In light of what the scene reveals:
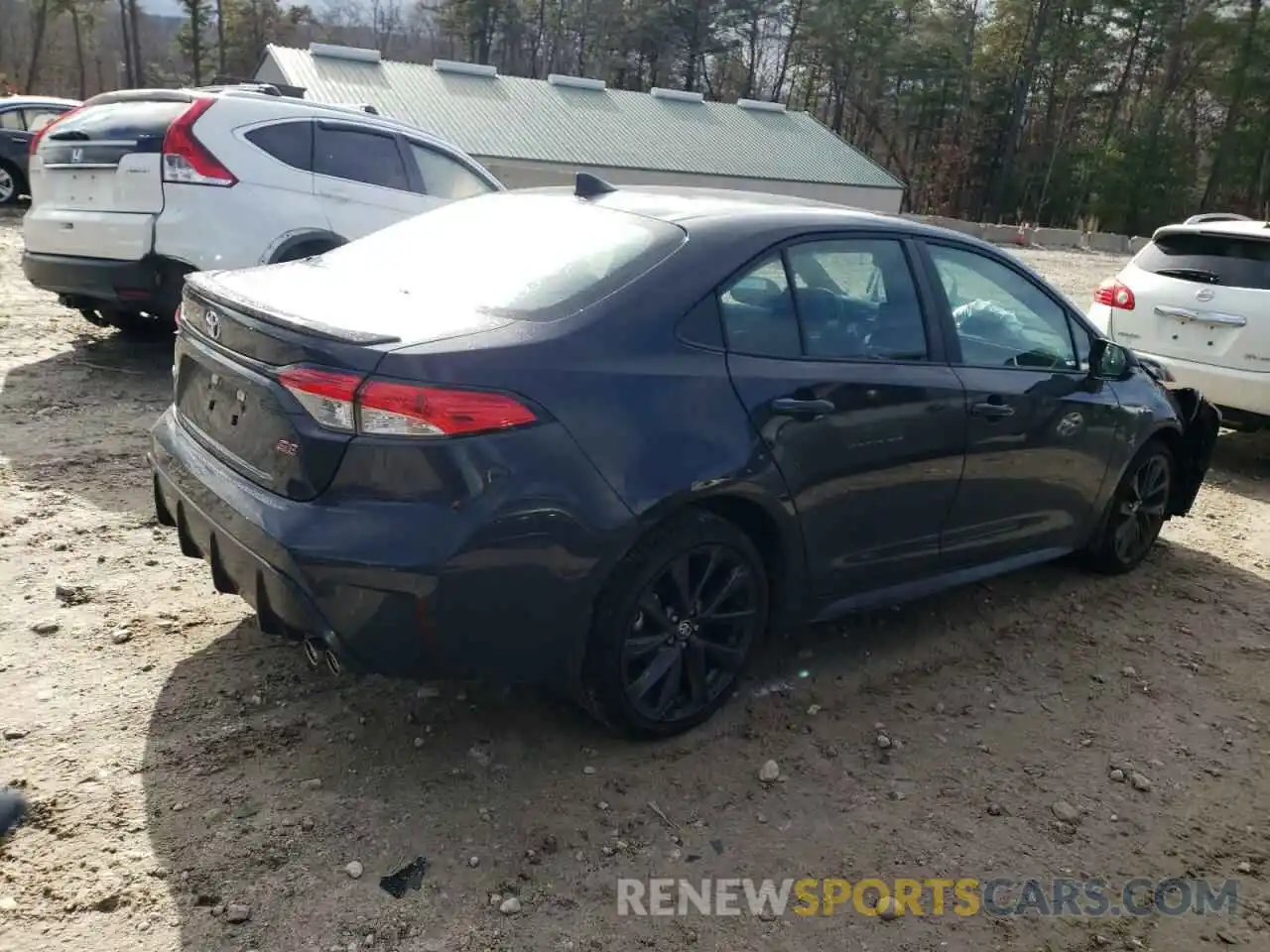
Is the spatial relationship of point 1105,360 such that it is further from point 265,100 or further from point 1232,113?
point 1232,113

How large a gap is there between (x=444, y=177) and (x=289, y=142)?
119 cm

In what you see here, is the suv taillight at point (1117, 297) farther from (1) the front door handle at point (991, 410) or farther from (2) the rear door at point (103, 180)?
(2) the rear door at point (103, 180)

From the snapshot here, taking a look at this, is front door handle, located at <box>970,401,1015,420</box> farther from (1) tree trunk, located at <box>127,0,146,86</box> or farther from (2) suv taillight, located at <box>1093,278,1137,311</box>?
(1) tree trunk, located at <box>127,0,146,86</box>

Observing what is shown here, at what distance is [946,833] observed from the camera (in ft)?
10.0

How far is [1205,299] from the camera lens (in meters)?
6.91

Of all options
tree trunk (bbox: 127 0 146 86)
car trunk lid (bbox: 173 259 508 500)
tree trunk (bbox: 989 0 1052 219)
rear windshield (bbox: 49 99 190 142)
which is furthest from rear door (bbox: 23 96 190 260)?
tree trunk (bbox: 127 0 146 86)

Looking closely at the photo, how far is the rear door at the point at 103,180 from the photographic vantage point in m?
6.17

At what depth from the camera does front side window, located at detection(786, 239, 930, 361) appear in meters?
3.49

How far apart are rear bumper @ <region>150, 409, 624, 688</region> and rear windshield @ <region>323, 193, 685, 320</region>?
0.69 m

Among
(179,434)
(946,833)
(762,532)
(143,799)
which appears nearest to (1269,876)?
(946,833)

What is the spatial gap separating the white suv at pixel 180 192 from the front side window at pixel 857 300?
3.99 metres

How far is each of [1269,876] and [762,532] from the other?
5.73 ft

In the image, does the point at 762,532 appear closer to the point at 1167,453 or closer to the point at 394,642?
the point at 394,642

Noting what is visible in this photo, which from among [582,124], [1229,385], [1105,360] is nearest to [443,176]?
[1105,360]
